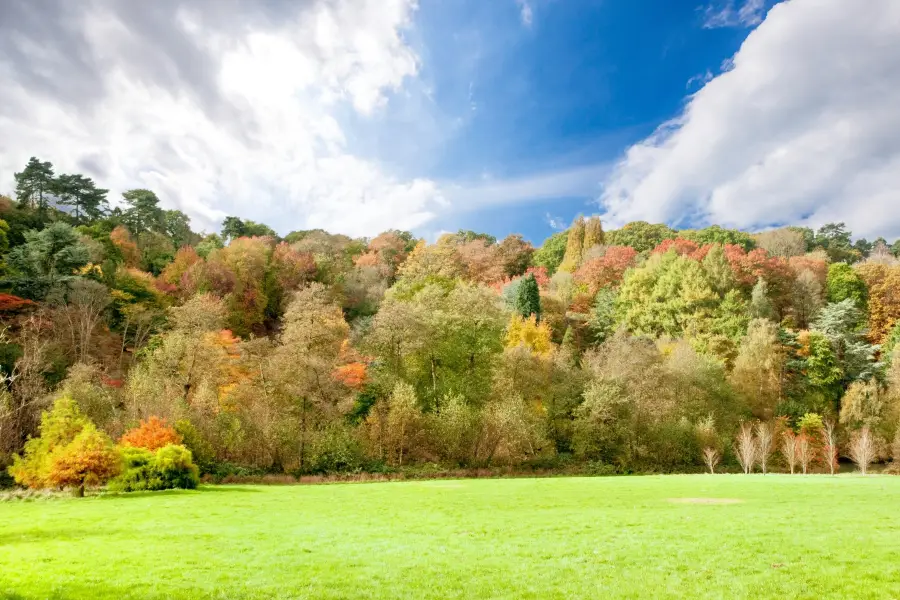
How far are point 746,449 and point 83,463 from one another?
39740 mm

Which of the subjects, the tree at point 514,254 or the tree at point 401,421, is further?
the tree at point 514,254

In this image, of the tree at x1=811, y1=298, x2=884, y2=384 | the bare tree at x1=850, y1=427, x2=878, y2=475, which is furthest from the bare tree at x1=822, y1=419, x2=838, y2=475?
the tree at x1=811, y1=298, x2=884, y2=384

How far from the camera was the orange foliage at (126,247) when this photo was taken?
5403 centimetres

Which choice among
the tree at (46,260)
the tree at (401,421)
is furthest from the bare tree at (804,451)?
the tree at (46,260)

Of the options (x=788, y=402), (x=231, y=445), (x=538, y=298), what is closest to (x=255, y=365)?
(x=231, y=445)

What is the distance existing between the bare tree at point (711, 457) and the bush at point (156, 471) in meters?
32.7

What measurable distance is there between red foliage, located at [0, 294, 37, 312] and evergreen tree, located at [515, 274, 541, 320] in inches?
1629

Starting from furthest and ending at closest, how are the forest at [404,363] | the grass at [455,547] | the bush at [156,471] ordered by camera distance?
the forest at [404,363]
the bush at [156,471]
the grass at [455,547]

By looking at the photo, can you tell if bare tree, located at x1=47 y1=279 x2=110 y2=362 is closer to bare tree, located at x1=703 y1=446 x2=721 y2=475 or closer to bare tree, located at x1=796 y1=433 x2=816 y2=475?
bare tree, located at x1=703 y1=446 x2=721 y2=475

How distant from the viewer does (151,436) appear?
2553 cm

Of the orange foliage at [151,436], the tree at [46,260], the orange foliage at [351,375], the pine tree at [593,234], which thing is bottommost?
the orange foliage at [151,436]

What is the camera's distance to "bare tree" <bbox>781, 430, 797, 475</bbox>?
3934 cm

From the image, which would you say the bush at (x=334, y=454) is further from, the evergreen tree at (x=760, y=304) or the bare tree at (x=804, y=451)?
the evergreen tree at (x=760, y=304)

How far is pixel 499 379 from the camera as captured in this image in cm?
3969
